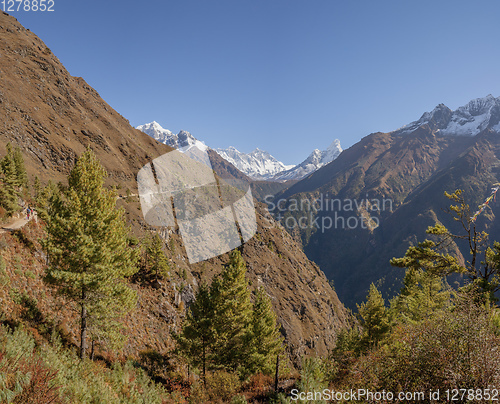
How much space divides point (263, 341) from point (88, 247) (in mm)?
16324

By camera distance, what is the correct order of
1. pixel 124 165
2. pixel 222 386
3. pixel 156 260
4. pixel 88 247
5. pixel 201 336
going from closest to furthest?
1. pixel 88 247
2. pixel 222 386
3. pixel 201 336
4. pixel 156 260
5. pixel 124 165

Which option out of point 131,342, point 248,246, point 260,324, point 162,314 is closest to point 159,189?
point 248,246

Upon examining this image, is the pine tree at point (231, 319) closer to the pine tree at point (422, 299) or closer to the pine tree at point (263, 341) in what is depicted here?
the pine tree at point (263, 341)

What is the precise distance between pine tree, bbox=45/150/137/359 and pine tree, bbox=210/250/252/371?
27.0 feet

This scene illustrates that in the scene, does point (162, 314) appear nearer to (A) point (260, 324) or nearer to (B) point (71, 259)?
A: (A) point (260, 324)

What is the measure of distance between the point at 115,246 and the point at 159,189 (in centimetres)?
6497

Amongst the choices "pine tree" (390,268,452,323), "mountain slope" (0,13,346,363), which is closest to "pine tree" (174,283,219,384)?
"mountain slope" (0,13,346,363)

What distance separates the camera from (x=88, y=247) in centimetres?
1220

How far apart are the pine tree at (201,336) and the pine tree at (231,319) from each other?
49 cm

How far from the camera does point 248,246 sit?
82.4 meters

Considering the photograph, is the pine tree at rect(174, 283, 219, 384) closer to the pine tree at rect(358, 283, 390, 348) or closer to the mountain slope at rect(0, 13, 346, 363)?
the mountain slope at rect(0, 13, 346, 363)

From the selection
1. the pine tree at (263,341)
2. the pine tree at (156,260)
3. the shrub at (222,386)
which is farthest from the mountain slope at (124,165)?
the pine tree at (263,341)

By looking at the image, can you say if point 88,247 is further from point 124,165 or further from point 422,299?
point 124,165

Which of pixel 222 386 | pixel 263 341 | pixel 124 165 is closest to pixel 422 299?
pixel 263 341
